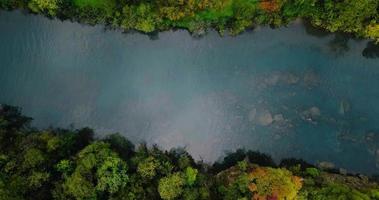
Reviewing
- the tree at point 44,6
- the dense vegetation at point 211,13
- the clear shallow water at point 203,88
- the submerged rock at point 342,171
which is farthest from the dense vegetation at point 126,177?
the dense vegetation at point 211,13

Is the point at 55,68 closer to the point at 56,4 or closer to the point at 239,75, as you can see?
the point at 56,4

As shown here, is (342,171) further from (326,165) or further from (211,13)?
(211,13)

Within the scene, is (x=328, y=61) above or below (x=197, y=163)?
above

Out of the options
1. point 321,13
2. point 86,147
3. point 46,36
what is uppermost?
point 46,36

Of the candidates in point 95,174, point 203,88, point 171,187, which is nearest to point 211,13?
point 203,88

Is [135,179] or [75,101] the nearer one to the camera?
[135,179]

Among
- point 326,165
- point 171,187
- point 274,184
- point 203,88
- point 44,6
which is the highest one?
point 44,6

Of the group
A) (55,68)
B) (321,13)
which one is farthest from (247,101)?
(55,68)
